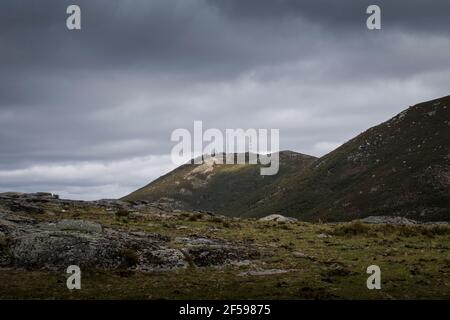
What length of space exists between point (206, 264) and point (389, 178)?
135 meters

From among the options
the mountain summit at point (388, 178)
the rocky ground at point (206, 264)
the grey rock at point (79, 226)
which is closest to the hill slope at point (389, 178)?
the mountain summit at point (388, 178)

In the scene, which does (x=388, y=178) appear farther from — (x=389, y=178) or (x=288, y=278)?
(x=288, y=278)

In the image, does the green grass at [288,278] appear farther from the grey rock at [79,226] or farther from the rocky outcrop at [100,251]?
the grey rock at [79,226]

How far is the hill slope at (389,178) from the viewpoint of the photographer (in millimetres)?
Result: 132125

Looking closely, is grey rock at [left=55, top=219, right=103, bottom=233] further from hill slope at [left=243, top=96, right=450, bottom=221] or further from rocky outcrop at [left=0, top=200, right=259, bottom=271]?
hill slope at [left=243, top=96, right=450, bottom=221]

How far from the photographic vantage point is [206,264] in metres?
28.6

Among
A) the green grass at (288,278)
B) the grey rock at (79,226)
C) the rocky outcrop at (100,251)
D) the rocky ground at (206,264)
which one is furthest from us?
the grey rock at (79,226)

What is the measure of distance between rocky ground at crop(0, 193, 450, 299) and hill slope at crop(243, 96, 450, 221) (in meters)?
89.8

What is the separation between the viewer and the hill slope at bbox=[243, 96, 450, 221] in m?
132

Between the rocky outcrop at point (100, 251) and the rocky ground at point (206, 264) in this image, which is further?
the rocky outcrop at point (100, 251)

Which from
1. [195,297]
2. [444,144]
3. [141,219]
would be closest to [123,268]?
[195,297]

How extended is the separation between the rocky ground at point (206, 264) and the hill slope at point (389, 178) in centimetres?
8984
